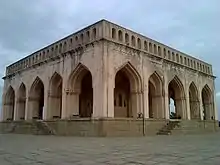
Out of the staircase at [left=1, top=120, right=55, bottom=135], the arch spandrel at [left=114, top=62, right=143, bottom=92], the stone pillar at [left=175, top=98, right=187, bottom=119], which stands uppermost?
the arch spandrel at [left=114, top=62, right=143, bottom=92]

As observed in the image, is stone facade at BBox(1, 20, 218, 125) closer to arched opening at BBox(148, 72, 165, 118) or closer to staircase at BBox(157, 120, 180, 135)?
arched opening at BBox(148, 72, 165, 118)

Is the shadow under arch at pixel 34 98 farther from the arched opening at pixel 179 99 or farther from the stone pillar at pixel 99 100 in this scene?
the arched opening at pixel 179 99

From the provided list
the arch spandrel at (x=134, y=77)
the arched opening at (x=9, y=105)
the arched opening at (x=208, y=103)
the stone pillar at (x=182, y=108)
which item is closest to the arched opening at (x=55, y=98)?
the arch spandrel at (x=134, y=77)

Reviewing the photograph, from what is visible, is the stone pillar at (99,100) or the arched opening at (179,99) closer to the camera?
the stone pillar at (99,100)

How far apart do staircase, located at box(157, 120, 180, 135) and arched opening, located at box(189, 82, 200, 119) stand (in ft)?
27.1

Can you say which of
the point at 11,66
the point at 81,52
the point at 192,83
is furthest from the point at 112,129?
the point at 11,66

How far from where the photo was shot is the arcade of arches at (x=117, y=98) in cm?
2247

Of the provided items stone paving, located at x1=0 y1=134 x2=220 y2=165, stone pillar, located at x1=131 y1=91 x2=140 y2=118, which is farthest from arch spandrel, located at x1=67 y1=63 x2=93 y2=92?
stone paving, located at x1=0 y1=134 x2=220 y2=165

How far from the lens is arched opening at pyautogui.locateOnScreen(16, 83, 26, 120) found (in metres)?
31.0

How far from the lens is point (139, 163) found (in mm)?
5703

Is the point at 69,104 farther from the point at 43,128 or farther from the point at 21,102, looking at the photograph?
the point at 21,102

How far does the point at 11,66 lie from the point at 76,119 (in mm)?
18730

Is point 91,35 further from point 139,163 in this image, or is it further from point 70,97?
point 139,163

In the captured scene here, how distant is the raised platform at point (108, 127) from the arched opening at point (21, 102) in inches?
121
